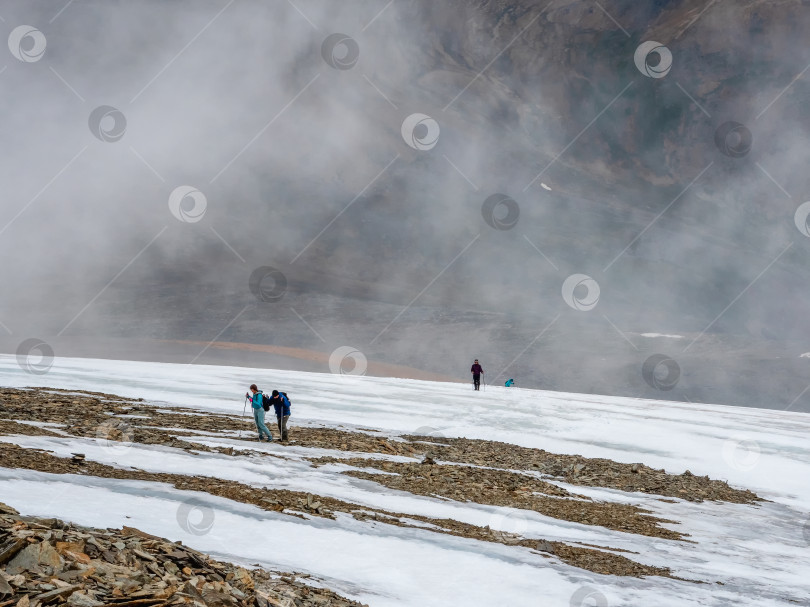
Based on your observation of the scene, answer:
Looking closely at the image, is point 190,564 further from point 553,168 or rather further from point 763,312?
point 553,168

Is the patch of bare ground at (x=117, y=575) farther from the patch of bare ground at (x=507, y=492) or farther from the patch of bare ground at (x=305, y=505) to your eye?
the patch of bare ground at (x=507, y=492)

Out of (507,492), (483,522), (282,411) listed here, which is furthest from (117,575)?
(282,411)

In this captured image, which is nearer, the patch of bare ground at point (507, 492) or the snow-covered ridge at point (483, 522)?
the snow-covered ridge at point (483, 522)

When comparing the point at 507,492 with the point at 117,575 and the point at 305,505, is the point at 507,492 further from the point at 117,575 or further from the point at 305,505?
the point at 117,575

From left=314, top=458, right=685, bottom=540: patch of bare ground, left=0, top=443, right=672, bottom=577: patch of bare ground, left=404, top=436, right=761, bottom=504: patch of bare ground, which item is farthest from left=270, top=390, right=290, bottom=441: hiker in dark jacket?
left=0, top=443, right=672, bottom=577: patch of bare ground

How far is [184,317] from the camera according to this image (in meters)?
85.5

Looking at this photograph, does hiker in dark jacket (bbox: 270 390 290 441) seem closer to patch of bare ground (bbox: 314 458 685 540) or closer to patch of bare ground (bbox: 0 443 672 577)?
patch of bare ground (bbox: 314 458 685 540)

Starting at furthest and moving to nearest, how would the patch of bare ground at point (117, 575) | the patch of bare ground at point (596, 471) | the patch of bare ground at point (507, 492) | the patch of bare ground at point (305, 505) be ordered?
the patch of bare ground at point (596, 471)
the patch of bare ground at point (507, 492)
the patch of bare ground at point (305, 505)
the patch of bare ground at point (117, 575)

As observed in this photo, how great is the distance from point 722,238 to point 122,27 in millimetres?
96686

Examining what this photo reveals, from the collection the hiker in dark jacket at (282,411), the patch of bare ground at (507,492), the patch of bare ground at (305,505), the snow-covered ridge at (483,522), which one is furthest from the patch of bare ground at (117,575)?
the hiker in dark jacket at (282,411)

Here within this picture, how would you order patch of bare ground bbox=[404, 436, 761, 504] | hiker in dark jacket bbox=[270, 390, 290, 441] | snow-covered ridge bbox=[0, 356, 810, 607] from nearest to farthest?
snow-covered ridge bbox=[0, 356, 810, 607] → patch of bare ground bbox=[404, 436, 761, 504] → hiker in dark jacket bbox=[270, 390, 290, 441]

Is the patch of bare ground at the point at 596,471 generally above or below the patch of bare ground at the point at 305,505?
above

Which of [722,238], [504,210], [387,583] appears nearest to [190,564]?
[387,583]

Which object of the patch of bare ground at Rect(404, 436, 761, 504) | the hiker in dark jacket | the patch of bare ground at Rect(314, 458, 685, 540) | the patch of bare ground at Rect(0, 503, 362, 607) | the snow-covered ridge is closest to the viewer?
the patch of bare ground at Rect(0, 503, 362, 607)
